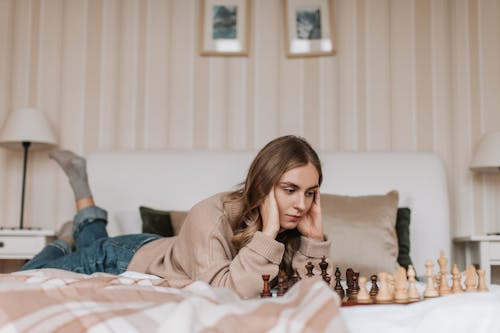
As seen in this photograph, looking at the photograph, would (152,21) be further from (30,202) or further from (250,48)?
(30,202)

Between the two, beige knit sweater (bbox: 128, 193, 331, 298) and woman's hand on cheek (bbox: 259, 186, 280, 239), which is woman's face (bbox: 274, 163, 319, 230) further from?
beige knit sweater (bbox: 128, 193, 331, 298)

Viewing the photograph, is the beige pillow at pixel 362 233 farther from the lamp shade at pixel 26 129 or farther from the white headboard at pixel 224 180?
the lamp shade at pixel 26 129

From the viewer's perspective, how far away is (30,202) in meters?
3.67

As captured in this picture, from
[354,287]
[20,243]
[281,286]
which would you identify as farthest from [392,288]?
[20,243]

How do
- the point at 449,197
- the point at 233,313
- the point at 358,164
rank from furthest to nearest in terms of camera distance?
the point at 449,197, the point at 358,164, the point at 233,313

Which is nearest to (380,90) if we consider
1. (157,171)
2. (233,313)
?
(157,171)

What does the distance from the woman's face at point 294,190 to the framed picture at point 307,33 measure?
71.5 inches

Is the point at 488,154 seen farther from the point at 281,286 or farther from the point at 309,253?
the point at 281,286

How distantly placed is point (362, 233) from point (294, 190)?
2.95 ft

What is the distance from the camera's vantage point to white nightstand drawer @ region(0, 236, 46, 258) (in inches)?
128

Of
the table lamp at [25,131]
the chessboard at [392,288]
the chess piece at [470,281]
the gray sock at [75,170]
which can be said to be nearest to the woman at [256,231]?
the chessboard at [392,288]

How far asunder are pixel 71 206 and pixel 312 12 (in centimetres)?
179

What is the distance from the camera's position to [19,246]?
3.27 meters

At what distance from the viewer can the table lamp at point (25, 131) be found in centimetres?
339
